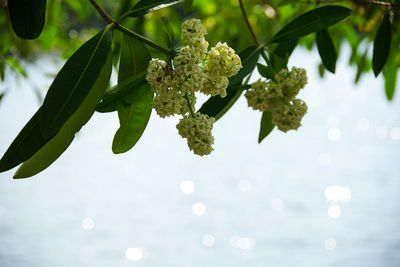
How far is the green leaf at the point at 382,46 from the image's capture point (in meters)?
1.06

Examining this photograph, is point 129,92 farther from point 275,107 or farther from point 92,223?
point 92,223

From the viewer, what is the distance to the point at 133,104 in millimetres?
796

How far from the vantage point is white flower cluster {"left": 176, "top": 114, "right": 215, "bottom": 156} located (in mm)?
674

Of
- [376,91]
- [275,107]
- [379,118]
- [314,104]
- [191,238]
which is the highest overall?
[376,91]

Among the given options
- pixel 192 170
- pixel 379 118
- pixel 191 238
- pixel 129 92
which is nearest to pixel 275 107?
pixel 129 92

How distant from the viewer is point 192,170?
4367mm

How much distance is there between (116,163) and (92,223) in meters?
1.33

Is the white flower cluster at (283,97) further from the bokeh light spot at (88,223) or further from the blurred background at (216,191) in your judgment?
the bokeh light spot at (88,223)

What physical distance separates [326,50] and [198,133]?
1.63 feet

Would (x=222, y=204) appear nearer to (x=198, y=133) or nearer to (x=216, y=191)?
(x=216, y=191)

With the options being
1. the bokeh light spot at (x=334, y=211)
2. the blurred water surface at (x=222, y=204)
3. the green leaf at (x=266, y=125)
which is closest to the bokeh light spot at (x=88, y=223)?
the blurred water surface at (x=222, y=204)

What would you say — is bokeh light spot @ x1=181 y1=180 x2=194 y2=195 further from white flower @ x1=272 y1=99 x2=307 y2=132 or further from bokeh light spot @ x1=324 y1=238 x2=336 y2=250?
white flower @ x1=272 y1=99 x2=307 y2=132

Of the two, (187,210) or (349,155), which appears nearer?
(187,210)

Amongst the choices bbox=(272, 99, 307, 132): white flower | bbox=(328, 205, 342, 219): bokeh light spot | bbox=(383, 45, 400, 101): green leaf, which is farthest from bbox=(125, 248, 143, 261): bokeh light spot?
bbox=(272, 99, 307, 132): white flower
